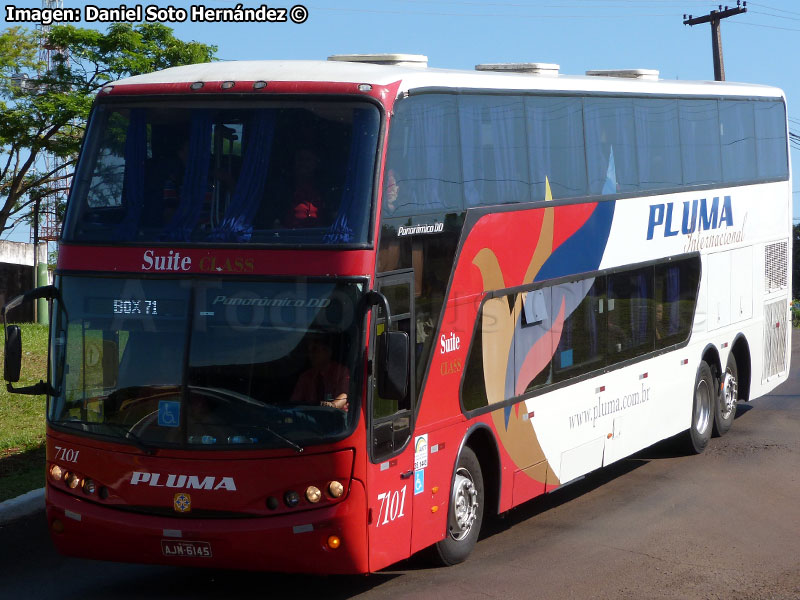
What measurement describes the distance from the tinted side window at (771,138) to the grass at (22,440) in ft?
33.1

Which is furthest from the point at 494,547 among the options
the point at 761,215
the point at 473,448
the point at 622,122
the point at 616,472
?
the point at 761,215

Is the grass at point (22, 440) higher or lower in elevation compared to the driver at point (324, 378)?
lower

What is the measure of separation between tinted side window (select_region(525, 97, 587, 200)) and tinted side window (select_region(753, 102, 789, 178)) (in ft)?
17.4

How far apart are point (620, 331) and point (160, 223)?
590 centimetres

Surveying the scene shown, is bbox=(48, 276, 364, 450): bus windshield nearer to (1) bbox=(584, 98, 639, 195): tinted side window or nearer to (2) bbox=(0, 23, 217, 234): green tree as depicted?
(1) bbox=(584, 98, 639, 195): tinted side window

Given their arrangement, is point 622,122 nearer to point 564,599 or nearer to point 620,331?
point 620,331

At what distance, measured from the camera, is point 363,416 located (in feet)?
26.4

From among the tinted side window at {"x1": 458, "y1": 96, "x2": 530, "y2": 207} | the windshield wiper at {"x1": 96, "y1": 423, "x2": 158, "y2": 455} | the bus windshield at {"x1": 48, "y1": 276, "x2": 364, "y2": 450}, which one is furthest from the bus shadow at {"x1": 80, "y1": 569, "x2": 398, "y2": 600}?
the tinted side window at {"x1": 458, "y1": 96, "x2": 530, "y2": 207}

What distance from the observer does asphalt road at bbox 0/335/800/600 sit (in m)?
8.94

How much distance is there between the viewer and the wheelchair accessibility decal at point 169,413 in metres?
8.04

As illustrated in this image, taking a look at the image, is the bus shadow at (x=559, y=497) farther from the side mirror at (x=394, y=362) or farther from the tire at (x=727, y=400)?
the side mirror at (x=394, y=362)

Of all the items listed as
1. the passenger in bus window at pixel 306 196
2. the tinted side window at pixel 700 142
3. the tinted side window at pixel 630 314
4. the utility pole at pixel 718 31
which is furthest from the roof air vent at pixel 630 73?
the utility pole at pixel 718 31

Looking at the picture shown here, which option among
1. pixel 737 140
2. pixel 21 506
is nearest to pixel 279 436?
pixel 21 506

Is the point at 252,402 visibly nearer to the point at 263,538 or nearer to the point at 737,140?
the point at 263,538
